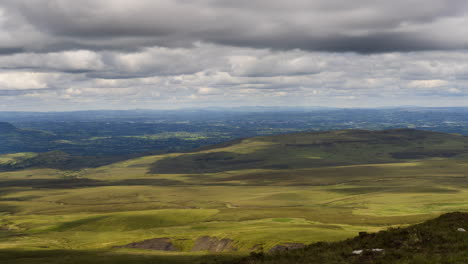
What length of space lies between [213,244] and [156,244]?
1245cm

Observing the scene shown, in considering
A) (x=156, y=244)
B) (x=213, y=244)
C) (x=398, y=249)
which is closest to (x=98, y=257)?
(x=156, y=244)

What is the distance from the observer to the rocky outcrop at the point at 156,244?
85.0 metres

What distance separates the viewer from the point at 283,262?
126ft

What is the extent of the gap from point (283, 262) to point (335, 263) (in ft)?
17.5

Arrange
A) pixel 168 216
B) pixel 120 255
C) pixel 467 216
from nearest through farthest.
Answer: pixel 467 216 < pixel 120 255 < pixel 168 216

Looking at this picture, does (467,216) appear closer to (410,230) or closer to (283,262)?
(410,230)

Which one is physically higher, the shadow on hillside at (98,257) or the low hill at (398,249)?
the low hill at (398,249)

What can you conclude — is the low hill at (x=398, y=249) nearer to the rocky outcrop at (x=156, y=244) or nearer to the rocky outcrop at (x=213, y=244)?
the rocky outcrop at (x=213, y=244)

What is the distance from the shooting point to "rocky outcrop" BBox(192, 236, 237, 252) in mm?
79488

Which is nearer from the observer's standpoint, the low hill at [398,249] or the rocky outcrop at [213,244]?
the low hill at [398,249]

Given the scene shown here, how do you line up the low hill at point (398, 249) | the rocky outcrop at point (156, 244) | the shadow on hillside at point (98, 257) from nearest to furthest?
the low hill at point (398, 249)
the shadow on hillside at point (98, 257)
the rocky outcrop at point (156, 244)

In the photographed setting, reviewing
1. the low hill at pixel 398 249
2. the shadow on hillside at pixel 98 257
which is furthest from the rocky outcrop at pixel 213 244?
the low hill at pixel 398 249

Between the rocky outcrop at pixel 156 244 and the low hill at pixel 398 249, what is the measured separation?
46868 millimetres

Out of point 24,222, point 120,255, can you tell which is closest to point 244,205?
point 24,222
